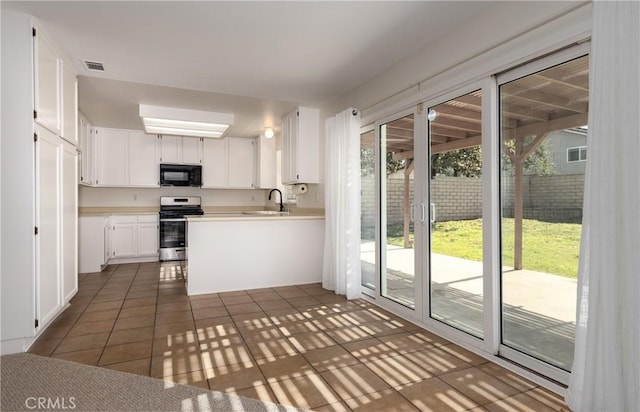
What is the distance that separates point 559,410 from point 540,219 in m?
1.08

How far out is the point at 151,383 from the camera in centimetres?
210

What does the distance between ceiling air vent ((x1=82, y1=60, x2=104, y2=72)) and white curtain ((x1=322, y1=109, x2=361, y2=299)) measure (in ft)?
8.21

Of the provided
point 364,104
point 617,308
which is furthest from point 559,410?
point 364,104

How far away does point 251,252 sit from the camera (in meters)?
4.45

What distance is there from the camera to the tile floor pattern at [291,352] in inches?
78.7

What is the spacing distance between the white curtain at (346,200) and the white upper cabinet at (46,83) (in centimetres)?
273

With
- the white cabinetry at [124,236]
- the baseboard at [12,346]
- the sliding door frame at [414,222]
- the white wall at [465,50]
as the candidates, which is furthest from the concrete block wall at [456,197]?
the white cabinetry at [124,236]

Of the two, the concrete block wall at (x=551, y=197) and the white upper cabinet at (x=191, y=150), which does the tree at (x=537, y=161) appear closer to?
the concrete block wall at (x=551, y=197)

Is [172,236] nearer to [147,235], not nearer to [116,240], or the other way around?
[147,235]

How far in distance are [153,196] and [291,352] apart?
5.47 metres

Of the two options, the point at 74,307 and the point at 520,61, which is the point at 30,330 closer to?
the point at 74,307

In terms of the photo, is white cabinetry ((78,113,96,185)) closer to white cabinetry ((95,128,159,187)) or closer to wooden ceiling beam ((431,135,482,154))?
white cabinetry ((95,128,159,187))

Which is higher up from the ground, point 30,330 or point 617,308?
point 617,308

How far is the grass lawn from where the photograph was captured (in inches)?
82.4
